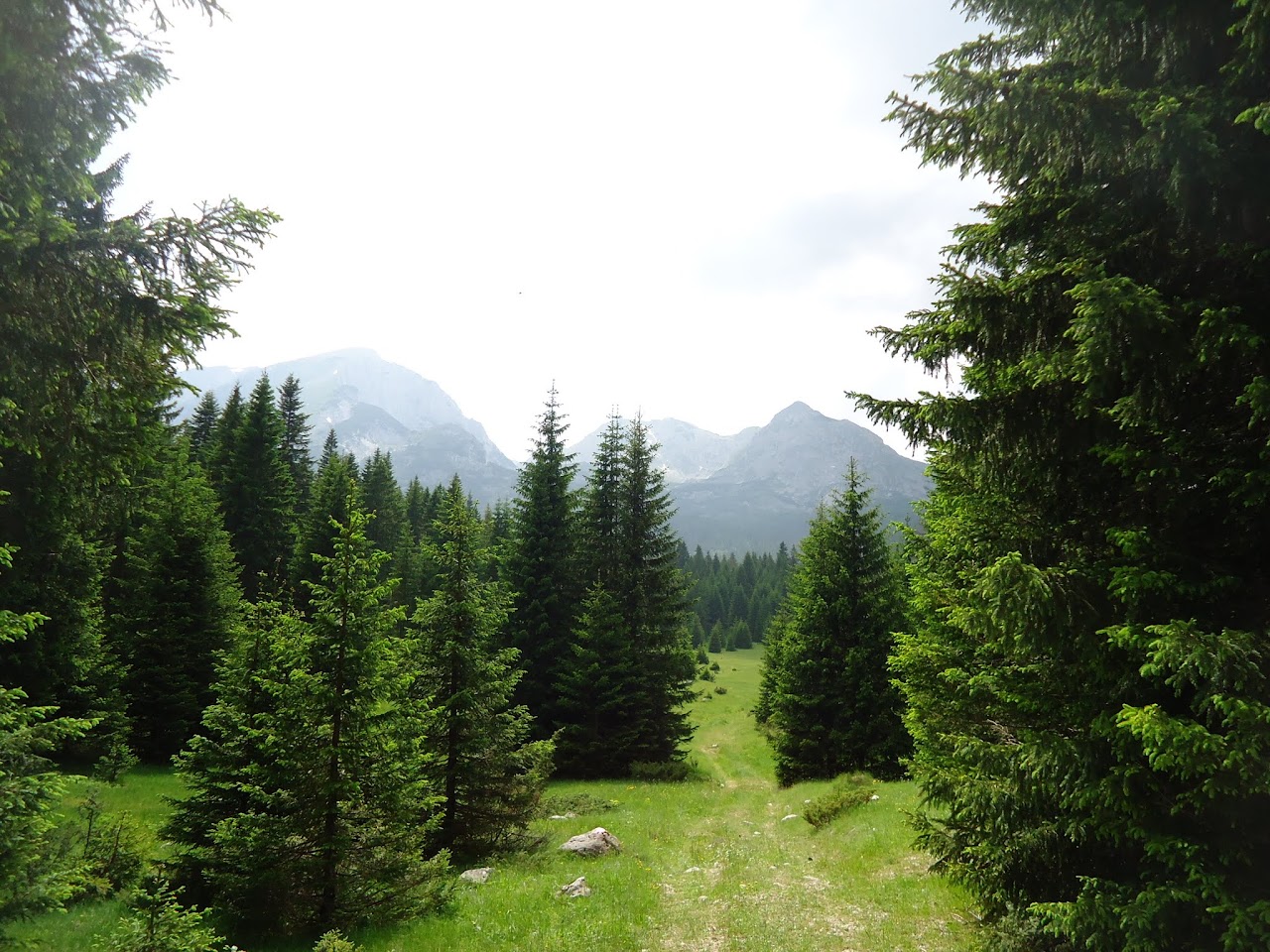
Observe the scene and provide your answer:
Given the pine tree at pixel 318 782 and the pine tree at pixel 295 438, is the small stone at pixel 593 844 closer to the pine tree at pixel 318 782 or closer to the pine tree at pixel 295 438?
the pine tree at pixel 318 782

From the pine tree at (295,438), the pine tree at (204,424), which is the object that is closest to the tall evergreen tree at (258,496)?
the pine tree at (295,438)

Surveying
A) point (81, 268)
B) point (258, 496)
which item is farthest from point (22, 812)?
point (258, 496)

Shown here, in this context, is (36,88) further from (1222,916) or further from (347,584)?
(1222,916)

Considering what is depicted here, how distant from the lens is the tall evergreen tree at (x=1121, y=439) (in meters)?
4.89

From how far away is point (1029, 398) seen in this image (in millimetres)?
6562

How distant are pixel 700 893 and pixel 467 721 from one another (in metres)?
6.79

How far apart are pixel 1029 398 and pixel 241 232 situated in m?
8.37

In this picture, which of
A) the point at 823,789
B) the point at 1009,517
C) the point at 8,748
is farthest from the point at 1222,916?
the point at 823,789

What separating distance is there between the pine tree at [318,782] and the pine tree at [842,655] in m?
17.0

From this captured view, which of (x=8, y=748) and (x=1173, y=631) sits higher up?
(x=1173, y=631)

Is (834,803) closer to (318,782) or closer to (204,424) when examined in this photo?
(318,782)

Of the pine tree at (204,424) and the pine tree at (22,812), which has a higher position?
the pine tree at (204,424)

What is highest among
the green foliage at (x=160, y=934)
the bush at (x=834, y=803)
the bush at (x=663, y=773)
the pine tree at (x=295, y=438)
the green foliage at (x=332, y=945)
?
the pine tree at (x=295, y=438)

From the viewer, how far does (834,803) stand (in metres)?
18.0
